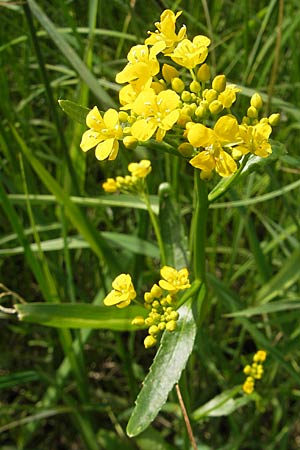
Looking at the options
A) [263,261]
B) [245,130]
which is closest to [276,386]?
[263,261]

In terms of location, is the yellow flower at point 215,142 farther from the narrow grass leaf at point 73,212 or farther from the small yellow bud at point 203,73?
the narrow grass leaf at point 73,212

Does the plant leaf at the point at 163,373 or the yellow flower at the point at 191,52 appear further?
the plant leaf at the point at 163,373

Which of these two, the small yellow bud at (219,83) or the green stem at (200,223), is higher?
the small yellow bud at (219,83)

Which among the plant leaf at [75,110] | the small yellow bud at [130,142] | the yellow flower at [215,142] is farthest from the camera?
the plant leaf at [75,110]

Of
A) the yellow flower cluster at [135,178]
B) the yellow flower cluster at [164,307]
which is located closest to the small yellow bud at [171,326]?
the yellow flower cluster at [164,307]

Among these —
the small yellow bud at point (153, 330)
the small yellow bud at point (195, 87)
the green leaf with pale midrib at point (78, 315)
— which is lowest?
the green leaf with pale midrib at point (78, 315)

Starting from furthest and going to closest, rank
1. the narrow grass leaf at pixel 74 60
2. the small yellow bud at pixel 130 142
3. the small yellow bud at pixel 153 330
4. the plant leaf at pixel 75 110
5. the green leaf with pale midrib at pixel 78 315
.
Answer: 1. the narrow grass leaf at pixel 74 60
2. the green leaf with pale midrib at pixel 78 315
3. the small yellow bud at pixel 153 330
4. the plant leaf at pixel 75 110
5. the small yellow bud at pixel 130 142
